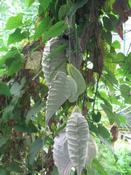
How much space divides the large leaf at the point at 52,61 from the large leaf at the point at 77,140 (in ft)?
0.44

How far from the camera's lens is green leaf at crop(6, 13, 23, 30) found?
0.82 metres

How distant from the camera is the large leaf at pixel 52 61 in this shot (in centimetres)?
67

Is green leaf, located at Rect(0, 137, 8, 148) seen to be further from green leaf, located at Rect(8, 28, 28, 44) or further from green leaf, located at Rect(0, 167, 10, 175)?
green leaf, located at Rect(8, 28, 28, 44)

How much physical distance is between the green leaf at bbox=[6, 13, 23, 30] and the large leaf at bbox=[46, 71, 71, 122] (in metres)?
0.29

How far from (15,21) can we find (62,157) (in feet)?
1.17

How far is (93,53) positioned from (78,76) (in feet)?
0.63

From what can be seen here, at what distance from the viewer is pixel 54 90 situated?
0.57m

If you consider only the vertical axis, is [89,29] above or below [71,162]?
above

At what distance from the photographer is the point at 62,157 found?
58cm

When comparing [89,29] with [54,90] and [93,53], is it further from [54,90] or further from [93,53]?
[54,90]

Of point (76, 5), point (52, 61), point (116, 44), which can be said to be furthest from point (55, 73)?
point (116, 44)

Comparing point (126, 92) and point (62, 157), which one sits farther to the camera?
point (126, 92)

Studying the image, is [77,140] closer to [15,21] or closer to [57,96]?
[57,96]

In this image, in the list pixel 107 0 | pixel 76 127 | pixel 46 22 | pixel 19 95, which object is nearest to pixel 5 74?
pixel 19 95
